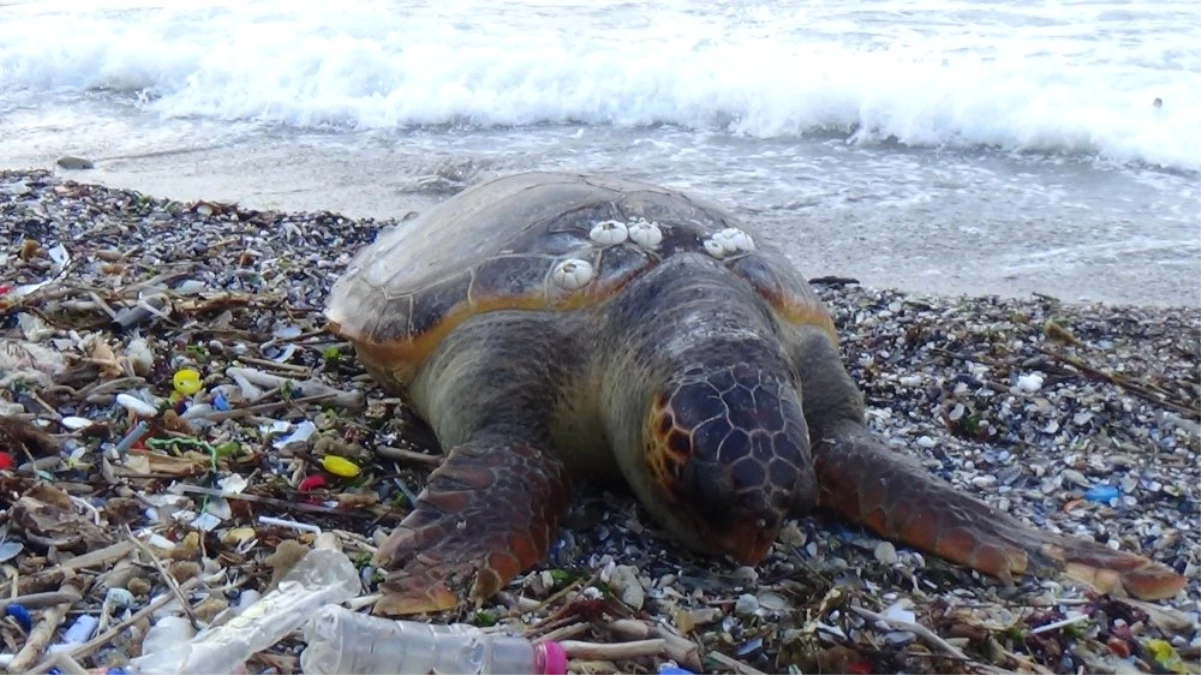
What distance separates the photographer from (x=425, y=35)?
14.4 metres

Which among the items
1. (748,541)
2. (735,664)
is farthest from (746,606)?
(735,664)

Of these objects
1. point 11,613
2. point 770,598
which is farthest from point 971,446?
point 11,613

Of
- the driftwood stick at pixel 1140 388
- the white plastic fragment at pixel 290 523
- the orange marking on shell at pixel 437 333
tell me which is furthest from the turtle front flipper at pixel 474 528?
the driftwood stick at pixel 1140 388

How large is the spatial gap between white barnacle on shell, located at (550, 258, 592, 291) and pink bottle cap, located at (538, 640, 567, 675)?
1.26m

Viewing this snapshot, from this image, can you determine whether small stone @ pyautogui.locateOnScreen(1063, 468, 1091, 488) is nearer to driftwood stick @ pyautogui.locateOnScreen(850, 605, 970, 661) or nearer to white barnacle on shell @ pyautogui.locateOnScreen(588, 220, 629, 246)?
driftwood stick @ pyautogui.locateOnScreen(850, 605, 970, 661)

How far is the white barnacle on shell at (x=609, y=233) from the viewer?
→ 3.26 metres

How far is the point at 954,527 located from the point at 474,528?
1.16m

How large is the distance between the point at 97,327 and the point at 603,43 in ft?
34.3

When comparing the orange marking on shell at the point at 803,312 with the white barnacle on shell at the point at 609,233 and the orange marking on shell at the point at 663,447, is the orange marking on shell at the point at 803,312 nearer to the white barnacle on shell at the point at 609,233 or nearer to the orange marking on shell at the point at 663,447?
→ the white barnacle on shell at the point at 609,233

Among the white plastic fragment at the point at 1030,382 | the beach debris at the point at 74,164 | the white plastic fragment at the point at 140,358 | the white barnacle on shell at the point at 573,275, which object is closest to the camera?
the white barnacle on shell at the point at 573,275

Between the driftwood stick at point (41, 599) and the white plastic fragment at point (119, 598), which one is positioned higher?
the driftwood stick at point (41, 599)

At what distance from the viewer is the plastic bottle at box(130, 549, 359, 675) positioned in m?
2.00

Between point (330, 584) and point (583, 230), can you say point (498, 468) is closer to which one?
point (330, 584)

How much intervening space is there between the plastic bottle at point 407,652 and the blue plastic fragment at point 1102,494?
73.3 inches
